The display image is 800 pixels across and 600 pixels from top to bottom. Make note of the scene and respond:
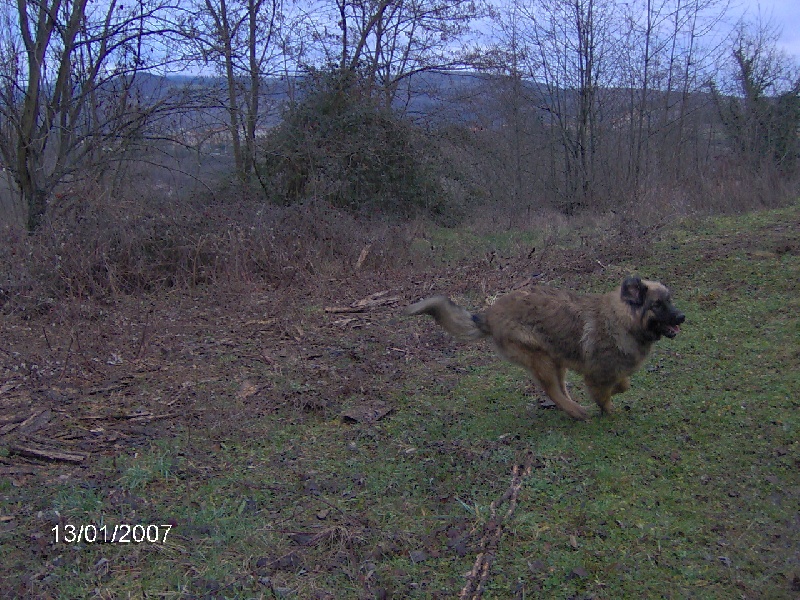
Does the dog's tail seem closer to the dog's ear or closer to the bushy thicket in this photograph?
the dog's ear

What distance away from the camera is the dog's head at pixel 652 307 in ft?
20.8

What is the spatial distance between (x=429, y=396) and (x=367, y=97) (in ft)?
49.1

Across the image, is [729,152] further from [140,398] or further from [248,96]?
[140,398]

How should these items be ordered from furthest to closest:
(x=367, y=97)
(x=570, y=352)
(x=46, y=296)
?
(x=367, y=97)
(x=46, y=296)
(x=570, y=352)

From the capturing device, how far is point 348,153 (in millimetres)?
19234

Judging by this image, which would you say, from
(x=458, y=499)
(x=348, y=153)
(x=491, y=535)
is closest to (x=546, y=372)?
(x=458, y=499)

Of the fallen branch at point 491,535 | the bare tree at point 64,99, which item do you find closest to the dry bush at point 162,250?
the bare tree at point 64,99

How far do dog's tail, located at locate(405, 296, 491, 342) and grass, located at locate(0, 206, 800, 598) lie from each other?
819mm

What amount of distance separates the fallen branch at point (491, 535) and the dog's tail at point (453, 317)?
1.62m

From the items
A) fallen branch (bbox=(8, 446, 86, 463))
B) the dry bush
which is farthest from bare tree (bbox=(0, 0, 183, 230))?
fallen branch (bbox=(8, 446, 86, 463))

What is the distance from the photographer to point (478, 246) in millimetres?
17797

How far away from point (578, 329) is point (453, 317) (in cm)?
129

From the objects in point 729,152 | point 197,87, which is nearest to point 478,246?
point 197,87

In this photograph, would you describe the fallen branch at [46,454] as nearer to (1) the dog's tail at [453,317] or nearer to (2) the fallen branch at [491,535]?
(1) the dog's tail at [453,317]
